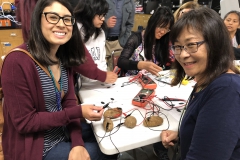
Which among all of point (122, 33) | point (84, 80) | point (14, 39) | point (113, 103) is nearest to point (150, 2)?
point (122, 33)

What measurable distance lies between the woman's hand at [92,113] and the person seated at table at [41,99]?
0.5 inches

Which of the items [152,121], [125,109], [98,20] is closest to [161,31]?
[98,20]

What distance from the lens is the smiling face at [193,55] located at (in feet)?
2.45

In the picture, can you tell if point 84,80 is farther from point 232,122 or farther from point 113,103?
point 232,122

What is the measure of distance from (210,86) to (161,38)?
1.33 meters

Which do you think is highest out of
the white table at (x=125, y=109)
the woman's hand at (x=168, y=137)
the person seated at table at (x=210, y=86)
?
the person seated at table at (x=210, y=86)

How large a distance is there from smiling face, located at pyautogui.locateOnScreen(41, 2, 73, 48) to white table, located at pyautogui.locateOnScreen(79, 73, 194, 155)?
0.44m

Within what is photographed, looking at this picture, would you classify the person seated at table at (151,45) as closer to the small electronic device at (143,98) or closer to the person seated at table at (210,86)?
the small electronic device at (143,98)

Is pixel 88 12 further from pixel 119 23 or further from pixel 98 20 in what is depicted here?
pixel 119 23

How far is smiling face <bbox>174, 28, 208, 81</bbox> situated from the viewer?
746 mm

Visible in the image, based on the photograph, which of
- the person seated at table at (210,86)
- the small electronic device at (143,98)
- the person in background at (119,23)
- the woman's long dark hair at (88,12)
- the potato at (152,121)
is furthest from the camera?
the person in background at (119,23)

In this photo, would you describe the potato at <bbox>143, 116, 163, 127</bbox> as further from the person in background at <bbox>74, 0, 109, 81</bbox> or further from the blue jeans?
the person in background at <bbox>74, 0, 109, 81</bbox>

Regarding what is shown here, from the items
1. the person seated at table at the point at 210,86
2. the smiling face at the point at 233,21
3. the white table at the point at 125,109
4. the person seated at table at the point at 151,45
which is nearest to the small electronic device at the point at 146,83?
the white table at the point at 125,109

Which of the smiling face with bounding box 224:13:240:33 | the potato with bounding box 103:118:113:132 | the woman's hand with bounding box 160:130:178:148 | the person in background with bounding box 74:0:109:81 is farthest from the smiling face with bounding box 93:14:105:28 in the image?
the smiling face with bounding box 224:13:240:33
